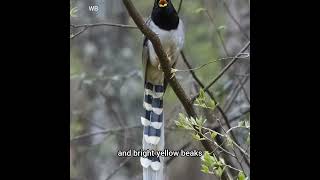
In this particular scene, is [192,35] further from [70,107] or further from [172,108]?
[70,107]

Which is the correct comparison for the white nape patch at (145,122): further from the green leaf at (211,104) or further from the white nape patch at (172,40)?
the green leaf at (211,104)

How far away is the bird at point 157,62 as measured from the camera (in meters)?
2.08

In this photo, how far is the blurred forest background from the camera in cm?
201

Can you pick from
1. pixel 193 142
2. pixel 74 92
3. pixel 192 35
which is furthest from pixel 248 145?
pixel 74 92

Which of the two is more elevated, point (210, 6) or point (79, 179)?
point (210, 6)

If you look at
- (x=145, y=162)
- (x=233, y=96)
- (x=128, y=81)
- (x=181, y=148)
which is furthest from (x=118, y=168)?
(x=233, y=96)

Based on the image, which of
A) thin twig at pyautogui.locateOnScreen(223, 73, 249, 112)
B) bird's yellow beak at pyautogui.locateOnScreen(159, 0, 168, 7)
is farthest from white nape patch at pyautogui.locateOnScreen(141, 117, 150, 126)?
bird's yellow beak at pyautogui.locateOnScreen(159, 0, 168, 7)

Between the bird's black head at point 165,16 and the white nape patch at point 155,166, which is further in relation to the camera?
the bird's black head at point 165,16

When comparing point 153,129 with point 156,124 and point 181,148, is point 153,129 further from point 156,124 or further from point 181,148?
point 181,148

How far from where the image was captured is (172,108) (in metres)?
2.11

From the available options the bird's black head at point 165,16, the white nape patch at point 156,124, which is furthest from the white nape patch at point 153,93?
the bird's black head at point 165,16

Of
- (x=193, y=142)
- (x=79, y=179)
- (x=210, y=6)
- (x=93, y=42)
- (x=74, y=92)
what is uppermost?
(x=210, y=6)

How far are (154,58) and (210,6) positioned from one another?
0.27m

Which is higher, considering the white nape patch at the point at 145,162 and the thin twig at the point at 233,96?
the thin twig at the point at 233,96
